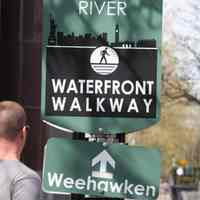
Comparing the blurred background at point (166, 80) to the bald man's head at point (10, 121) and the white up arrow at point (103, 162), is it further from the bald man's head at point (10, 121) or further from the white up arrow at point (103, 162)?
Result: the bald man's head at point (10, 121)

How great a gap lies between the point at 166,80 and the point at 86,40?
365 centimetres

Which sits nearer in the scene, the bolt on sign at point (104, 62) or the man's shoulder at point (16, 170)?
the man's shoulder at point (16, 170)

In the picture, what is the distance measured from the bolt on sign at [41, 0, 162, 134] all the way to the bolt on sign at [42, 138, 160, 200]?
0.12 metres

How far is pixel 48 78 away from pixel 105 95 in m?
0.34

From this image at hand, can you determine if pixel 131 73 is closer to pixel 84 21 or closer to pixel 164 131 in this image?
pixel 84 21

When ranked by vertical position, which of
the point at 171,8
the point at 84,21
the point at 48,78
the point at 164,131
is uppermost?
the point at 171,8

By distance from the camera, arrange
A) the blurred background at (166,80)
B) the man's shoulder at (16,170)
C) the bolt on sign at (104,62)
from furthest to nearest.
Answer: the blurred background at (166,80) → the bolt on sign at (104,62) → the man's shoulder at (16,170)

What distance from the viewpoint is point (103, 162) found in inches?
143

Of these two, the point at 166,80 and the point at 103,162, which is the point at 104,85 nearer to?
the point at 103,162

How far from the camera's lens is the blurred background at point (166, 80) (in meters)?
6.92

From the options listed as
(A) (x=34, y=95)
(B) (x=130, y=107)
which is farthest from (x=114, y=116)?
(A) (x=34, y=95)

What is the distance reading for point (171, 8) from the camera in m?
7.16

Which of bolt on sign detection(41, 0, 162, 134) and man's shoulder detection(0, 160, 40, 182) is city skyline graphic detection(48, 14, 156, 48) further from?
man's shoulder detection(0, 160, 40, 182)

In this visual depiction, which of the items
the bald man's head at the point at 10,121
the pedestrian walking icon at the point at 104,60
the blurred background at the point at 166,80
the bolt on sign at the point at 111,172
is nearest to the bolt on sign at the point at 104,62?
the pedestrian walking icon at the point at 104,60
